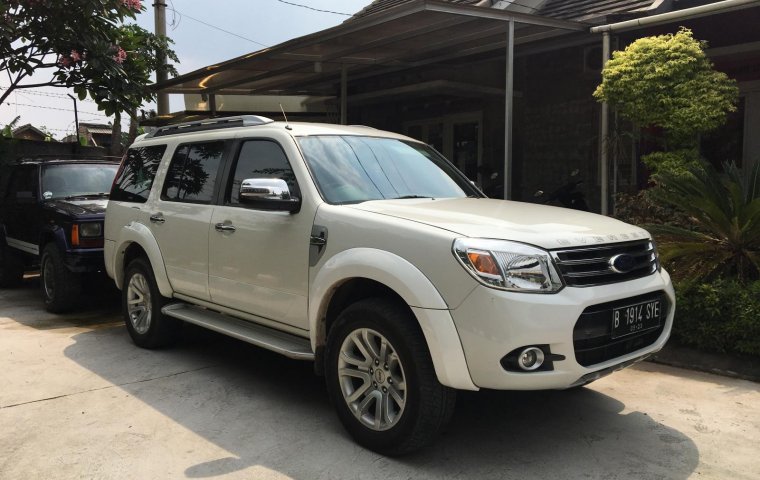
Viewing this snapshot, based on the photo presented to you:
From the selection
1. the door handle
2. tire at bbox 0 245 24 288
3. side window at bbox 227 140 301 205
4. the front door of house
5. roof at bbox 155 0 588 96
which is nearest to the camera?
side window at bbox 227 140 301 205

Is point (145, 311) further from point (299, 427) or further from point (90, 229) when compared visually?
point (299, 427)

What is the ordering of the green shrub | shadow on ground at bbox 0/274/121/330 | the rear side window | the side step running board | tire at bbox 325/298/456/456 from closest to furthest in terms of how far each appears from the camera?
1. tire at bbox 325/298/456/456
2. the side step running board
3. the green shrub
4. the rear side window
5. shadow on ground at bbox 0/274/121/330

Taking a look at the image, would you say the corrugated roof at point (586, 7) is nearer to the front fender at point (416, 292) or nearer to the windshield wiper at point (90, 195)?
the windshield wiper at point (90, 195)

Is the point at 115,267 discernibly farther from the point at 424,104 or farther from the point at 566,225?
the point at 424,104

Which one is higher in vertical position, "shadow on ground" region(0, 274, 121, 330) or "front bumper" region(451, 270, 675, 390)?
"front bumper" region(451, 270, 675, 390)

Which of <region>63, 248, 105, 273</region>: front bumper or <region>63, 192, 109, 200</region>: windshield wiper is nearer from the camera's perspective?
<region>63, 248, 105, 273</region>: front bumper

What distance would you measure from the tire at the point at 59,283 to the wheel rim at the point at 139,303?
1.56 m

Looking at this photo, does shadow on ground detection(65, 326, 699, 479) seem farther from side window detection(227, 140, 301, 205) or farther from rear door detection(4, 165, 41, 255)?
rear door detection(4, 165, 41, 255)

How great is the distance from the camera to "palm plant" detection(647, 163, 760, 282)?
5.11 meters

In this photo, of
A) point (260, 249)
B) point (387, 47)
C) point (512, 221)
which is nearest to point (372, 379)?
point (512, 221)

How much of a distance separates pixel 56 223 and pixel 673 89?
6.83 meters

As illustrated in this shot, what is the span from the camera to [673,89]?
6.58m

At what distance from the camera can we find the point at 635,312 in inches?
133

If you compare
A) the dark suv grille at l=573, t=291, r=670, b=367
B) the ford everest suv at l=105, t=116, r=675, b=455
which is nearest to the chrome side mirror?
the ford everest suv at l=105, t=116, r=675, b=455
